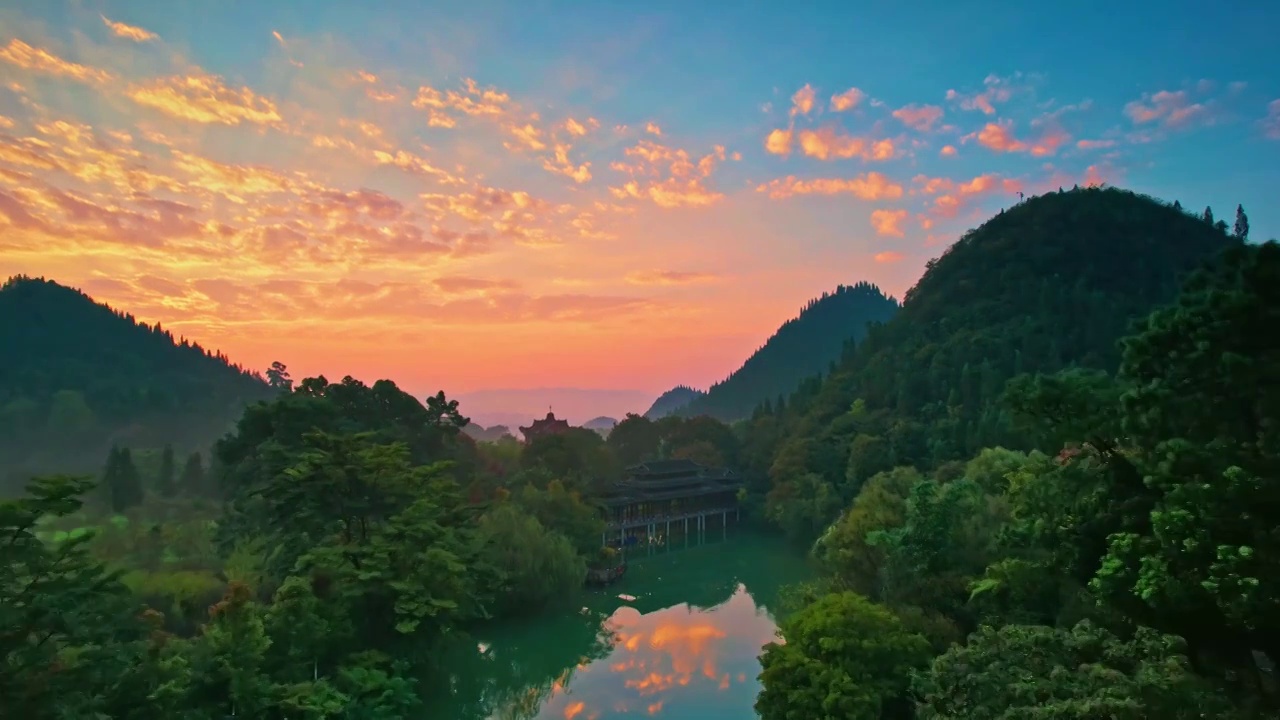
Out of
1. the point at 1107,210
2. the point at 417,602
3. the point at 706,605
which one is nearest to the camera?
→ the point at 417,602

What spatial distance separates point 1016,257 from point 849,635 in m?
49.2

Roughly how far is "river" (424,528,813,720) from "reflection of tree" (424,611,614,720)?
0.03m

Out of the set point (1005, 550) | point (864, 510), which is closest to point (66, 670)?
point (1005, 550)

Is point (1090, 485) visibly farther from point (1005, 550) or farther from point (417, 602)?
point (417, 602)

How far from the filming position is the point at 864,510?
655 inches

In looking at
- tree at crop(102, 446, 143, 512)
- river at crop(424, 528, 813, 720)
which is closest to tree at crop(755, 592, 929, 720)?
river at crop(424, 528, 813, 720)

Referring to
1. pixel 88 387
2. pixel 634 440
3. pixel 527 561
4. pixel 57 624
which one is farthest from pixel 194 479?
pixel 634 440

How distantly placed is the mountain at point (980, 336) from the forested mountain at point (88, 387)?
120ft

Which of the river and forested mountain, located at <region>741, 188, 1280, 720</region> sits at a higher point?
forested mountain, located at <region>741, 188, 1280, 720</region>

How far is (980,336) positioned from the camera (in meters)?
41.3

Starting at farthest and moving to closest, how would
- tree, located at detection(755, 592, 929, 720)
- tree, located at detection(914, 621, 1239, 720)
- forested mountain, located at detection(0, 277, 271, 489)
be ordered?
forested mountain, located at detection(0, 277, 271, 489)
tree, located at detection(755, 592, 929, 720)
tree, located at detection(914, 621, 1239, 720)

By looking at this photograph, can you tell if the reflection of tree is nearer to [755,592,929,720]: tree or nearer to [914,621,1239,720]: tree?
[755,592,929,720]: tree

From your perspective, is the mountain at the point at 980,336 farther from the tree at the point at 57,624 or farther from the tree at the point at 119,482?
the tree at the point at 57,624

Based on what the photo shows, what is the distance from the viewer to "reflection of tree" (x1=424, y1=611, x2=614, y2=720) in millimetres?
14617
